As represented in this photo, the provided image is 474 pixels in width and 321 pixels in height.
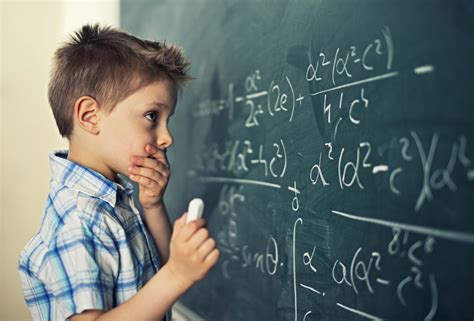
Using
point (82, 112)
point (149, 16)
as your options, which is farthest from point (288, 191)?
point (149, 16)

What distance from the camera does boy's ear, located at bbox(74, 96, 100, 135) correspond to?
1.26 m

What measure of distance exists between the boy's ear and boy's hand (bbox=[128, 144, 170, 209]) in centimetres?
11

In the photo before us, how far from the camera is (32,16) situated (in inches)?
130

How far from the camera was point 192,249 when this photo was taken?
1018 millimetres

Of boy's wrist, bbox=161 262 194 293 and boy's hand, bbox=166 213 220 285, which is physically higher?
boy's hand, bbox=166 213 220 285

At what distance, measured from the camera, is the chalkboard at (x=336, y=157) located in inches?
40.0

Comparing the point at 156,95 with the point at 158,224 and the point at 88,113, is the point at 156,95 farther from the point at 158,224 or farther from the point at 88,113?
the point at 158,224

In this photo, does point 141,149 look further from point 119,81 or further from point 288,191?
point 288,191

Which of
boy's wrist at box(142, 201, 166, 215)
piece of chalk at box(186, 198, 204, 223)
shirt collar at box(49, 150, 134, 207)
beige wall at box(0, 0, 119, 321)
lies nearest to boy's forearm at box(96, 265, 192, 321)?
piece of chalk at box(186, 198, 204, 223)

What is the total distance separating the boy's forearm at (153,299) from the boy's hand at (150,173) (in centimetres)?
28

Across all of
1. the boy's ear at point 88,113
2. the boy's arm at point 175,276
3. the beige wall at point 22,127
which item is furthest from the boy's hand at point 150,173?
the beige wall at point 22,127

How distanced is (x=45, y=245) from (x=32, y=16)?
2.52 m

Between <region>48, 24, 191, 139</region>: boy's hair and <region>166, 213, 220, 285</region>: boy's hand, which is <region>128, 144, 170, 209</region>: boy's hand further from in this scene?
<region>166, 213, 220, 285</region>: boy's hand

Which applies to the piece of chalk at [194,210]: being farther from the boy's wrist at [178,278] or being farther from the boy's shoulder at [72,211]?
the boy's shoulder at [72,211]
